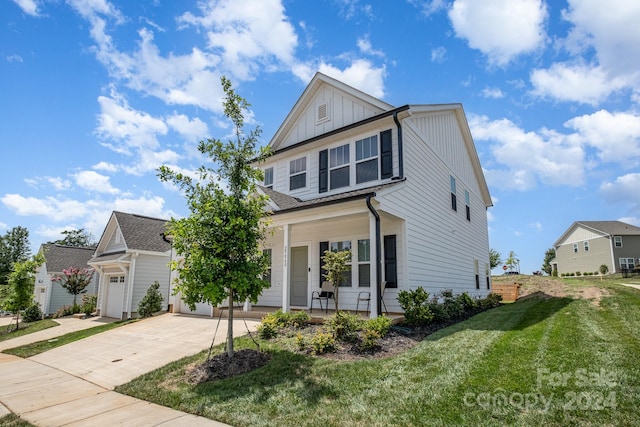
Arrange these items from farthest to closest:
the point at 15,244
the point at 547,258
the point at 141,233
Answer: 1. the point at 547,258
2. the point at 15,244
3. the point at 141,233

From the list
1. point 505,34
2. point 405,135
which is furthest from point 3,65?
point 505,34

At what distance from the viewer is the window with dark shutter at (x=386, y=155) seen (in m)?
10.9

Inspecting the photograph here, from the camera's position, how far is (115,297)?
61.1 ft

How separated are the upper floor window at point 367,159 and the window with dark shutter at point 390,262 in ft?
6.84

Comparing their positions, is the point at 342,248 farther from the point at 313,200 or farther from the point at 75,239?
the point at 75,239

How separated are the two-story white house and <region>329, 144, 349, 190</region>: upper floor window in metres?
0.04

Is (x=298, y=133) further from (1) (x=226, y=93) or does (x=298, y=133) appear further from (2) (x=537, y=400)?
(2) (x=537, y=400)

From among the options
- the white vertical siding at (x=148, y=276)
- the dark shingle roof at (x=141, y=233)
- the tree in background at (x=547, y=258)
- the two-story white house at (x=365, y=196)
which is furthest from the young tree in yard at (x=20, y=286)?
the tree in background at (x=547, y=258)

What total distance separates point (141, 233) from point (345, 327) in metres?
15.4

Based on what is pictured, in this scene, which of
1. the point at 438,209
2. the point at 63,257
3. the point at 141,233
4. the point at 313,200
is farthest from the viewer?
the point at 63,257

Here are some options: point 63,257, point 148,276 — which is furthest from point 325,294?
point 63,257

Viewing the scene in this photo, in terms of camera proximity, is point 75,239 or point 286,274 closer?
point 286,274

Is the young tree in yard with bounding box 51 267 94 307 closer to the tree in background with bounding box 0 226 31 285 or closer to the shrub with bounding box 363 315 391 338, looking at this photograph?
the shrub with bounding box 363 315 391 338

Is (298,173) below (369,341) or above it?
above
